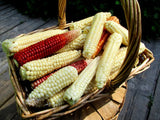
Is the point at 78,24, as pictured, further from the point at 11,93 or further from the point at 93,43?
the point at 11,93

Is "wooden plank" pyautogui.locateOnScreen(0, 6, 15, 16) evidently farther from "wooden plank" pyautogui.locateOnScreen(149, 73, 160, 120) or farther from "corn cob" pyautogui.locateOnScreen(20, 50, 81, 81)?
"wooden plank" pyautogui.locateOnScreen(149, 73, 160, 120)

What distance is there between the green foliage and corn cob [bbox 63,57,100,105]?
168 centimetres

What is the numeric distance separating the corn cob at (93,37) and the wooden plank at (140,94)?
76cm

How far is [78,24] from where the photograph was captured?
1228 mm

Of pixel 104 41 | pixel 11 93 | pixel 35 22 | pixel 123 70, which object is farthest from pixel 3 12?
pixel 123 70

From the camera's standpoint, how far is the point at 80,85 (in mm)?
803

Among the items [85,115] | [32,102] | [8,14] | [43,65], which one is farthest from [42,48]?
[8,14]

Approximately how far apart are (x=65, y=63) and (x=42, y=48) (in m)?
0.19

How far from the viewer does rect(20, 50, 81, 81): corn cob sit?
846 millimetres

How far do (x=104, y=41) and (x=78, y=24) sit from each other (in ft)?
0.93

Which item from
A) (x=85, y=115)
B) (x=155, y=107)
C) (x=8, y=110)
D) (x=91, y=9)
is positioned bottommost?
(x=155, y=107)

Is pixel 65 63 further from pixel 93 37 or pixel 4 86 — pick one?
pixel 4 86

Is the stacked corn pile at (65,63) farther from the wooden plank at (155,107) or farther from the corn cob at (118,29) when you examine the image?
the wooden plank at (155,107)

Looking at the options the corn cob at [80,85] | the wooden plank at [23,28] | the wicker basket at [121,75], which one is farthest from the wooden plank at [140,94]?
the wooden plank at [23,28]
